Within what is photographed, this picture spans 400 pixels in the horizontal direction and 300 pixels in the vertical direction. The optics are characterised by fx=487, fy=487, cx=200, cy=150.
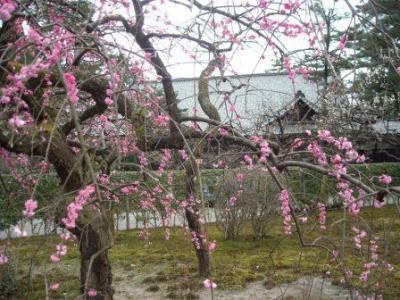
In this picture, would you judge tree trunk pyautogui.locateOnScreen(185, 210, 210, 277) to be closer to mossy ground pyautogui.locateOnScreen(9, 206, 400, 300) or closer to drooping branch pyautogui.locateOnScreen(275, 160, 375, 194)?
mossy ground pyautogui.locateOnScreen(9, 206, 400, 300)

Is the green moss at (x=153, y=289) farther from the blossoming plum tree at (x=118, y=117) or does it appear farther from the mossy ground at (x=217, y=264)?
the blossoming plum tree at (x=118, y=117)

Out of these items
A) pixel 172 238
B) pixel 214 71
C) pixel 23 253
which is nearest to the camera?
pixel 214 71

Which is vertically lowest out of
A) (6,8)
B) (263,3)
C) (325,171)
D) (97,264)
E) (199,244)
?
(199,244)

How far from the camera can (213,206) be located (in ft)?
27.3

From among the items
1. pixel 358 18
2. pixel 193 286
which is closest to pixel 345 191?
pixel 358 18

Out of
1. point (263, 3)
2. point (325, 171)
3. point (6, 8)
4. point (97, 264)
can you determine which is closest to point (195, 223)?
point (97, 264)

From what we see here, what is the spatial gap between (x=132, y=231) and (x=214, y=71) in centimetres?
655

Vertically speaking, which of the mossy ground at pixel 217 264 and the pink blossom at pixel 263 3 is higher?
the pink blossom at pixel 263 3

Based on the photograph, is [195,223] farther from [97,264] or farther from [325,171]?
[325,171]

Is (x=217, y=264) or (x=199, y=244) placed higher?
(x=199, y=244)

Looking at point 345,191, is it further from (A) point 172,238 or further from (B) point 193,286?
(A) point 172,238

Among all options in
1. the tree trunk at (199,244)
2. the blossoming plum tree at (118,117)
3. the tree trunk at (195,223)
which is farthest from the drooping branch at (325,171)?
the tree trunk at (199,244)

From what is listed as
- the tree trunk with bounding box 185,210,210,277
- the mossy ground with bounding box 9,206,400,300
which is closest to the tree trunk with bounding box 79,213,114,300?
the mossy ground with bounding box 9,206,400,300

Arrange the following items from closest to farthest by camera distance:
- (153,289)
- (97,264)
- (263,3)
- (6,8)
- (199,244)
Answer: (6,8), (263,3), (97,264), (199,244), (153,289)
